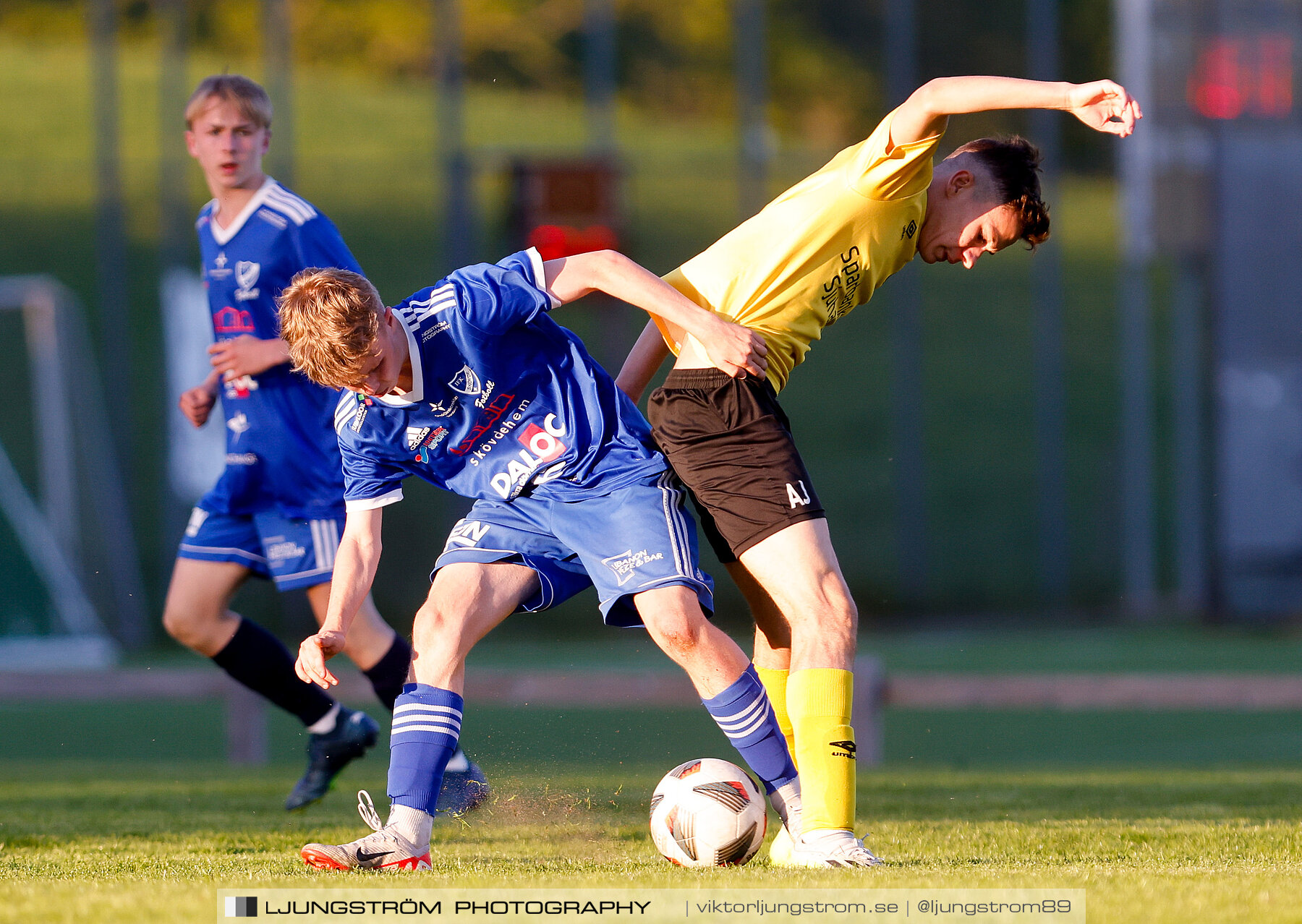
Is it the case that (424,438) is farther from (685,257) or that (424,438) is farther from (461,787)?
(685,257)

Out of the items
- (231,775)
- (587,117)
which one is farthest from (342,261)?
(587,117)

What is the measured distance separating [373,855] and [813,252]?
1.82 m

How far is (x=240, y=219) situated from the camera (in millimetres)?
5113

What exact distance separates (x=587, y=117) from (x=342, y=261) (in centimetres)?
2304

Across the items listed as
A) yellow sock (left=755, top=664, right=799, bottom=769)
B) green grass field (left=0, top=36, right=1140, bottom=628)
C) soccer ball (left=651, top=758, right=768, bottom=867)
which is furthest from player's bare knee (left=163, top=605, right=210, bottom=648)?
green grass field (left=0, top=36, right=1140, bottom=628)

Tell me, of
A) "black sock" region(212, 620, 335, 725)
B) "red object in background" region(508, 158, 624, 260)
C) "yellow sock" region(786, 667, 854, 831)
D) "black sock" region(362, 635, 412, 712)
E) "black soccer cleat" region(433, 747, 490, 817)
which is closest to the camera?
"yellow sock" region(786, 667, 854, 831)

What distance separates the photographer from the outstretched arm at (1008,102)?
3.68 metres

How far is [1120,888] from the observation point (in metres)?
3.31

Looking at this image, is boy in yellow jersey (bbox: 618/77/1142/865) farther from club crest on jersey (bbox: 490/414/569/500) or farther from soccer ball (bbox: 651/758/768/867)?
club crest on jersey (bbox: 490/414/569/500)

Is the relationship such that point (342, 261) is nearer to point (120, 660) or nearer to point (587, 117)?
point (120, 660)

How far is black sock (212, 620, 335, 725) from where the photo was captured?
5367mm

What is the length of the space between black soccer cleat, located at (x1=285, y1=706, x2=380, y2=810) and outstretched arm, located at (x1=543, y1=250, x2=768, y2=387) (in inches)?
81.7

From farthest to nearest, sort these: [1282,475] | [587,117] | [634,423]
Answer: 1. [587,117]
2. [1282,475]
3. [634,423]

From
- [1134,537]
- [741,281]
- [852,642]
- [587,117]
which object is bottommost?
[1134,537]
